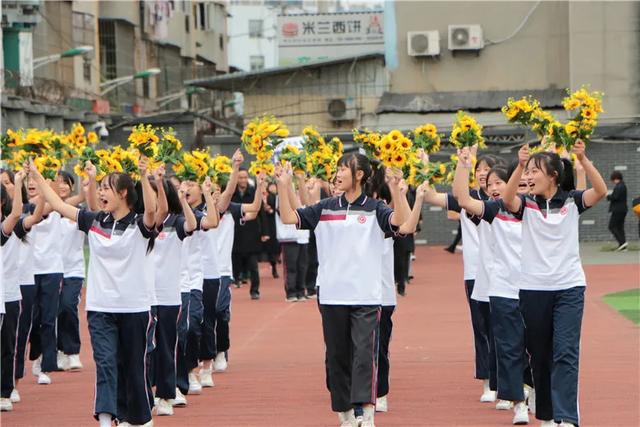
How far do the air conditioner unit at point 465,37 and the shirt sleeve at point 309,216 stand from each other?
1170 inches

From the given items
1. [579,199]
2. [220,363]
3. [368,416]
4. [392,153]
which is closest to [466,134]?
[392,153]

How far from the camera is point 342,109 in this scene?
143ft

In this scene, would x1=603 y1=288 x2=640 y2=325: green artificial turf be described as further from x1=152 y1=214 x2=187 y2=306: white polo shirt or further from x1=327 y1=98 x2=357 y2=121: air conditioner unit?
x1=327 y1=98 x2=357 y2=121: air conditioner unit

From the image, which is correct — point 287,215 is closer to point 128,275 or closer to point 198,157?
point 128,275

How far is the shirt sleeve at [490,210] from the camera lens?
11013 mm

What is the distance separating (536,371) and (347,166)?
2.18 m

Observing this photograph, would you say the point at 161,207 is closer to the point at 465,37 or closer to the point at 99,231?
the point at 99,231

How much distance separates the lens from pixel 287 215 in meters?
11.2

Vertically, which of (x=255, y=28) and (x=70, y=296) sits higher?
(x=255, y=28)

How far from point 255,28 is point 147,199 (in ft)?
276

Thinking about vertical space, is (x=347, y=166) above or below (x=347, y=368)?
above

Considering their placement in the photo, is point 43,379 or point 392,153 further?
point 43,379

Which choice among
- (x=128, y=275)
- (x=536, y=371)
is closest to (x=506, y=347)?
(x=536, y=371)

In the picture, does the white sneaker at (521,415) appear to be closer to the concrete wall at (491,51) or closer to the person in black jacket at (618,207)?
the person in black jacket at (618,207)
